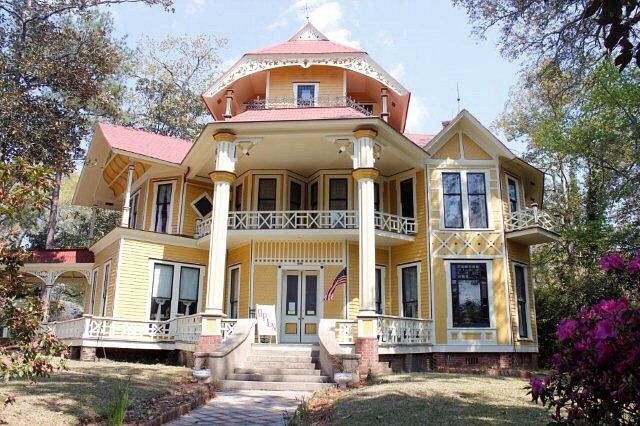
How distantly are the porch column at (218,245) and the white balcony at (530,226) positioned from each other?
9.55 m

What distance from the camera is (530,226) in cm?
1695

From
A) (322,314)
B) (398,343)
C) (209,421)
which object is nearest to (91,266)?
(322,314)

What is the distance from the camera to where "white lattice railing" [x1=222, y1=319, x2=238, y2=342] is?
13.9 meters

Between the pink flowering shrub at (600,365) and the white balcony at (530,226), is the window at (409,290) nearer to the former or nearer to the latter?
the white balcony at (530,226)

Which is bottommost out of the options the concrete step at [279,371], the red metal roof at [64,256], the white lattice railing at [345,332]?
the concrete step at [279,371]

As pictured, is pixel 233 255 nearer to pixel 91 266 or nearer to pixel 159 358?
pixel 159 358

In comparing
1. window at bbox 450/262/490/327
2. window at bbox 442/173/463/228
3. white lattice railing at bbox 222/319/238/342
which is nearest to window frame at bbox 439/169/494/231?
window at bbox 442/173/463/228

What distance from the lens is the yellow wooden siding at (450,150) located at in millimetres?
18172

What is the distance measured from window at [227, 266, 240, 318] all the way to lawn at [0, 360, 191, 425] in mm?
4914

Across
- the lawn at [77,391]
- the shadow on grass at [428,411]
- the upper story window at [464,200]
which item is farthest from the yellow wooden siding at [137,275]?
the shadow on grass at [428,411]

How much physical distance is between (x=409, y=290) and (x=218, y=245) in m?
7.12

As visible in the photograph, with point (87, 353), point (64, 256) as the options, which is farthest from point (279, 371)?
point (64, 256)

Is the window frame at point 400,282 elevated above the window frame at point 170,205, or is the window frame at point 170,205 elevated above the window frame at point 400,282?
the window frame at point 170,205

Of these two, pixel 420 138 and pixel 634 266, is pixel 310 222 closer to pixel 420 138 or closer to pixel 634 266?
pixel 420 138
